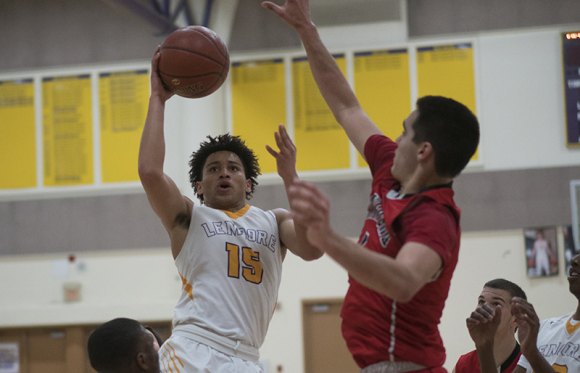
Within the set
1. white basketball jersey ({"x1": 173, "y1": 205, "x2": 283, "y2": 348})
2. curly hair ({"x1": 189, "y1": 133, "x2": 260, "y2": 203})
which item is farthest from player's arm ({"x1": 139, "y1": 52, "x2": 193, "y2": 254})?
curly hair ({"x1": 189, "y1": 133, "x2": 260, "y2": 203})

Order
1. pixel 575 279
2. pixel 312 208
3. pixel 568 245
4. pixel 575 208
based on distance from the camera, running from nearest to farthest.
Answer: pixel 312 208 → pixel 575 279 → pixel 568 245 → pixel 575 208

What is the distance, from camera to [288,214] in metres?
4.53

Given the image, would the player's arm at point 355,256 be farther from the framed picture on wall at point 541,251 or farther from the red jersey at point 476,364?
the framed picture on wall at point 541,251

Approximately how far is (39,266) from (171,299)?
2005 mm

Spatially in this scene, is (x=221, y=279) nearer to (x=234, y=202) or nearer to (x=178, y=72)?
(x=234, y=202)

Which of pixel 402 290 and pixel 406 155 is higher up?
pixel 406 155

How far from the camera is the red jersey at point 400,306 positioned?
112 inches

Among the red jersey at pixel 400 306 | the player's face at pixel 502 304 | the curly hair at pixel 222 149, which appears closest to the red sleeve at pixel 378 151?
the red jersey at pixel 400 306

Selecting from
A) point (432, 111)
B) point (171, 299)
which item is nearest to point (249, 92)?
point (171, 299)

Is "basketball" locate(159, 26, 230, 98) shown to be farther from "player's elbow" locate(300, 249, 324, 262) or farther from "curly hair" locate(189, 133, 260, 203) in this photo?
"player's elbow" locate(300, 249, 324, 262)

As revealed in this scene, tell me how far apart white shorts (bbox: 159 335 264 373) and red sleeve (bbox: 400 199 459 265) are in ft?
5.11

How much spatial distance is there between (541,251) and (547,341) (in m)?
5.50

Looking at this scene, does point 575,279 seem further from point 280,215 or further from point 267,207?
point 267,207

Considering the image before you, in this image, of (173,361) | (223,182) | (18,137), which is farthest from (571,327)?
(18,137)
